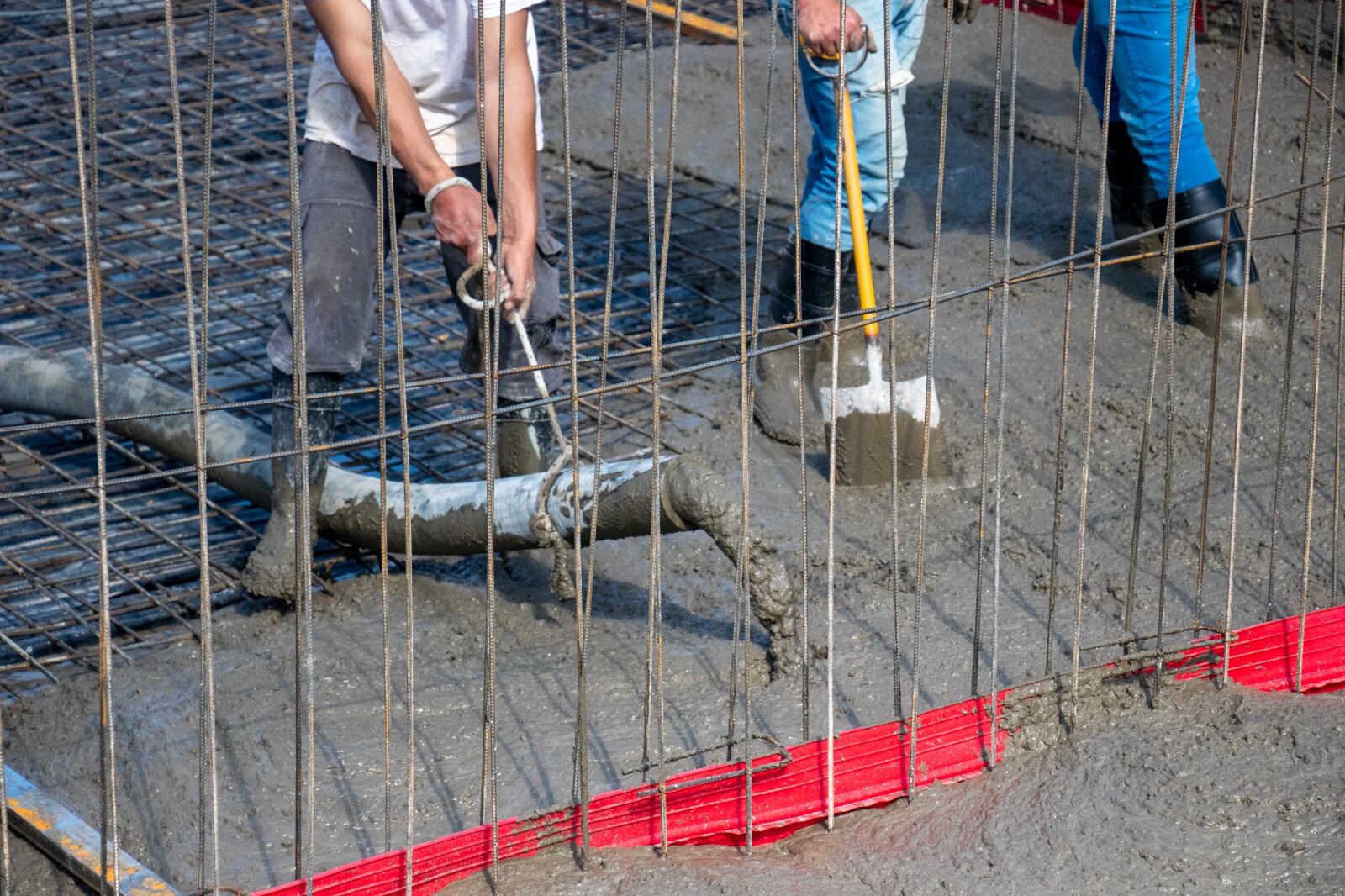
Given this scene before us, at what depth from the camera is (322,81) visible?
3.11 metres

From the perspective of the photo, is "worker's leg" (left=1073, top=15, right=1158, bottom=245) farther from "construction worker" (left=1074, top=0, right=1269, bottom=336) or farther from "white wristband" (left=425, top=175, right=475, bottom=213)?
"white wristband" (left=425, top=175, right=475, bottom=213)

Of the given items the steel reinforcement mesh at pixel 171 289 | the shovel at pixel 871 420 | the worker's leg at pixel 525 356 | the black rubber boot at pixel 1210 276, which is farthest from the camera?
the black rubber boot at pixel 1210 276

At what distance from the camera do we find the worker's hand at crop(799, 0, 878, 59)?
337 cm

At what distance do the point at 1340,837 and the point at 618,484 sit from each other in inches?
53.8

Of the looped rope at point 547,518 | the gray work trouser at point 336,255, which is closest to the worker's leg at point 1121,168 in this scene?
the gray work trouser at point 336,255

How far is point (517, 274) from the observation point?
2.97 metres

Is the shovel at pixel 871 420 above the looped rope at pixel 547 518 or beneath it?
beneath

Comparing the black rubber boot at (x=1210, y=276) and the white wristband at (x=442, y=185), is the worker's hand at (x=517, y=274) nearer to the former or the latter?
the white wristband at (x=442, y=185)

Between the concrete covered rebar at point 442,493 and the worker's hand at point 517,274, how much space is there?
344 mm

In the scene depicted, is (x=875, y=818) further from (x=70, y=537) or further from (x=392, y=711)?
(x=70, y=537)

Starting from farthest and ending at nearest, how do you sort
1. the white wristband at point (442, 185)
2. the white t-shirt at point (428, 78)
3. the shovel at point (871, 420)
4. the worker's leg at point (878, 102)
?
the worker's leg at point (878, 102), the shovel at point (871, 420), the white t-shirt at point (428, 78), the white wristband at point (442, 185)

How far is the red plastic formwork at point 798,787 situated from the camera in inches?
89.6

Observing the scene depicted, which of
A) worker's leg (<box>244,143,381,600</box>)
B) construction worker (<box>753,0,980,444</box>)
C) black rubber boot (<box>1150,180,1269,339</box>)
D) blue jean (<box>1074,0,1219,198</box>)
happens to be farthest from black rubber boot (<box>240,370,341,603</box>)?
black rubber boot (<box>1150,180,1269,339</box>)

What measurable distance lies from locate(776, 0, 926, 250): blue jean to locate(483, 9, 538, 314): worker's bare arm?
2.89 ft
